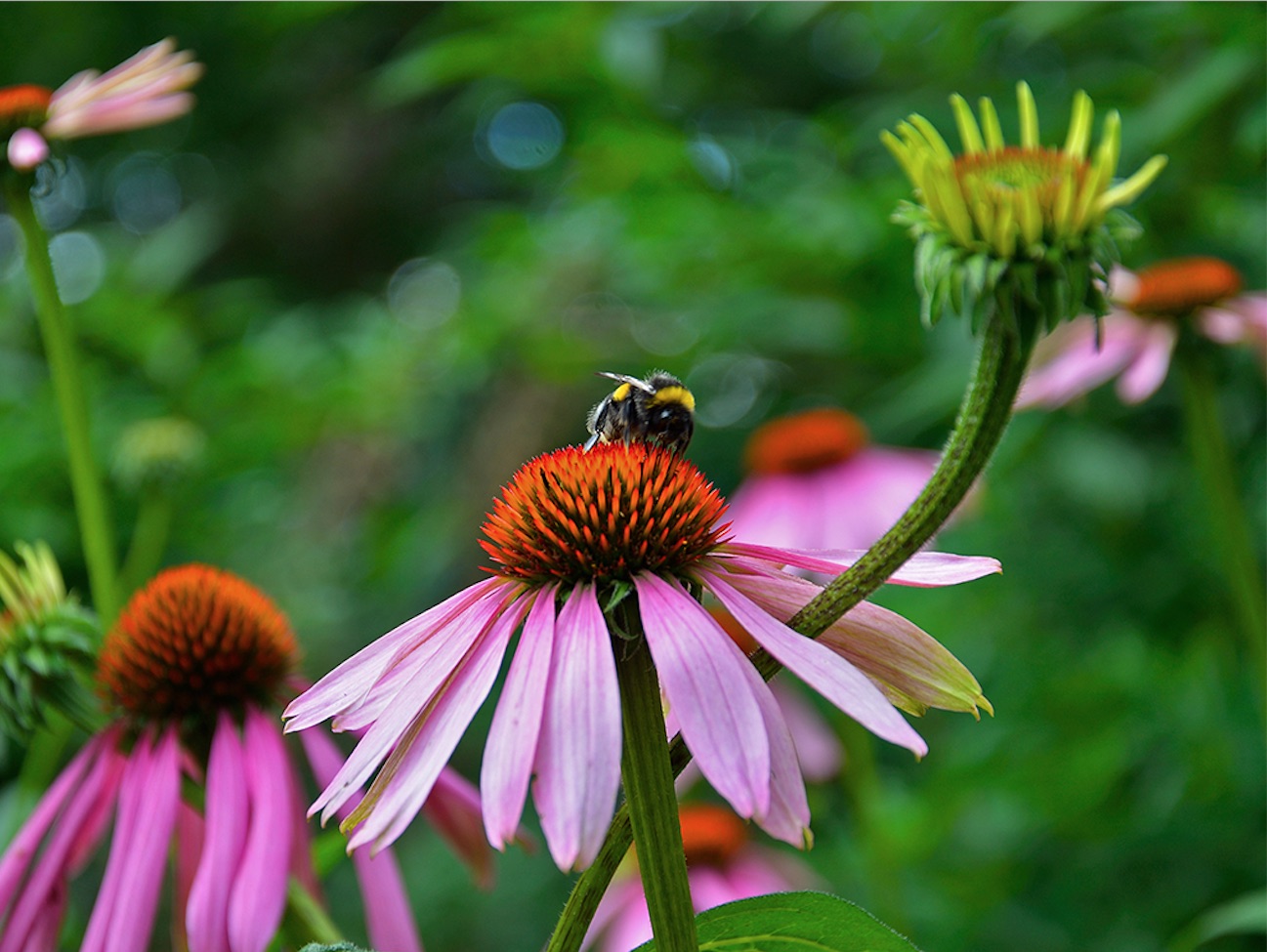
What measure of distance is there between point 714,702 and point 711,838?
95 cm

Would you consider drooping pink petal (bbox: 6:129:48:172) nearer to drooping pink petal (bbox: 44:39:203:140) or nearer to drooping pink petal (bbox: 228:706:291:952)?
drooping pink petal (bbox: 44:39:203:140)

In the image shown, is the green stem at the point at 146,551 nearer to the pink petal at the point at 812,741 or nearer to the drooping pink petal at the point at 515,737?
the pink petal at the point at 812,741

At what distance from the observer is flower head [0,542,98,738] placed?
55 cm

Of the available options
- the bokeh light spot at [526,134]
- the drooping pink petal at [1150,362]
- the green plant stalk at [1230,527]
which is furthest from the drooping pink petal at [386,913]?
the bokeh light spot at [526,134]

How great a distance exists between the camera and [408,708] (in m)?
0.33

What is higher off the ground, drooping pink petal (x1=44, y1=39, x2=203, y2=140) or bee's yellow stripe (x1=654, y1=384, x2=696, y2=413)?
drooping pink petal (x1=44, y1=39, x2=203, y2=140)

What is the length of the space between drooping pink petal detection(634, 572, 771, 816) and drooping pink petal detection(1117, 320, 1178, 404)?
0.61 m

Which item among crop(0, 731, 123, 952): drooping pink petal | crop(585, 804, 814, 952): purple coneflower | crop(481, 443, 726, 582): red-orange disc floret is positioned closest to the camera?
crop(481, 443, 726, 582): red-orange disc floret

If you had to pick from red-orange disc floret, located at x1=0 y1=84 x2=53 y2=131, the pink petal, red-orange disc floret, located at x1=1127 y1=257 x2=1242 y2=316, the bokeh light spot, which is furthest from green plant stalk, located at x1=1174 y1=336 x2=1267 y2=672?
the bokeh light spot

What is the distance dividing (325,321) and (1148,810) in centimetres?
266

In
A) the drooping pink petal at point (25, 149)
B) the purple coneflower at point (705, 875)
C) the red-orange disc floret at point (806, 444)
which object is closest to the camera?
the drooping pink petal at point (25, 149)

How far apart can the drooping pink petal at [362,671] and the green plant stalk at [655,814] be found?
0.07m

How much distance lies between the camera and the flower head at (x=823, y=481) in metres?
1.29

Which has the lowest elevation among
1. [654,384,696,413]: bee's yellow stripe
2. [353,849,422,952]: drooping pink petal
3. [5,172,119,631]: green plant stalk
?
[353,849,422,952]: drooping pink petal
